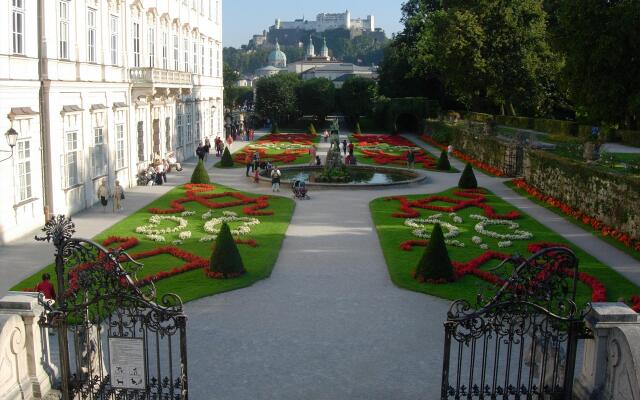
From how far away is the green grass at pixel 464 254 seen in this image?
49.0 feet

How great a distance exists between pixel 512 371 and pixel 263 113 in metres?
65.6

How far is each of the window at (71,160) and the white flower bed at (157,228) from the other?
3472mm

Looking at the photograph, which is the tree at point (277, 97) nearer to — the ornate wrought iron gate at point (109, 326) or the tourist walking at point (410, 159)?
the tourist walking at point (410, 159)

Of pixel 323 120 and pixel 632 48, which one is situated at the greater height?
pixel 632 48

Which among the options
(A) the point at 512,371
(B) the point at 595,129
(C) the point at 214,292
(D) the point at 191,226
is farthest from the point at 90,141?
(B) the point at 595,129

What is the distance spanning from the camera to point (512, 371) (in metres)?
10.9

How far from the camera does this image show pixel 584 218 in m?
23.2

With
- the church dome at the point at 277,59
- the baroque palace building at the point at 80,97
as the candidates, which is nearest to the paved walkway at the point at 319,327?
the baroque palace building at the point at 80,97

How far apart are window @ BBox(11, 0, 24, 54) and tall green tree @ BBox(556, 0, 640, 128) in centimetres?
2183

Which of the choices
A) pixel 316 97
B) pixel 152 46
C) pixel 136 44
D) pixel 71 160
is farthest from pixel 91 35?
pixel 316 97

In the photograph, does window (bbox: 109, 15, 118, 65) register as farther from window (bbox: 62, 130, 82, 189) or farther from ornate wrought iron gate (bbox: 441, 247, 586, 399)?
ornate wrought iron gate (bbox: 441, 247, 586, 399)

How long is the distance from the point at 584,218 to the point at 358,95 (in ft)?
171

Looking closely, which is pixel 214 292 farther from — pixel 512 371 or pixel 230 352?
pixel 512 371

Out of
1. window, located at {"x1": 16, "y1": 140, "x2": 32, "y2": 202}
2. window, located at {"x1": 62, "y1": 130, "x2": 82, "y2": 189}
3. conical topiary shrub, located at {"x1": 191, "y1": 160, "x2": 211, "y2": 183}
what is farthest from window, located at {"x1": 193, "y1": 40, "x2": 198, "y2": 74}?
window, located at {"x1": 16, "y1": 140, "x2": 32, "y2": 202}
